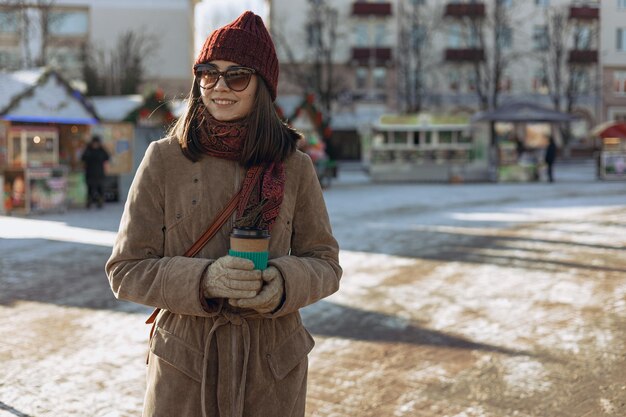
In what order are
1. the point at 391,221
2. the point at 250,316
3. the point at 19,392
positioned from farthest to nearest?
the point at 391,221, the point at 19,392, the point at 250,316

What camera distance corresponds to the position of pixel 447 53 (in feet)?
166

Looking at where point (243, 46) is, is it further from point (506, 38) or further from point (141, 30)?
point (506, 38)

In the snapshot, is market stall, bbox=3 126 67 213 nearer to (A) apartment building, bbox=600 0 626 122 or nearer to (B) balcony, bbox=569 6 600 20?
(B) balcony, bbox=569 6 600 20

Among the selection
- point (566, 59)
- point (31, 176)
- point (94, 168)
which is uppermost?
point (566, 59)

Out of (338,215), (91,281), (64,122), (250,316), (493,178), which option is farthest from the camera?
(493,178)

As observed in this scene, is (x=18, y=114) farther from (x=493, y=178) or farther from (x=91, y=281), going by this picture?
(x=493, y=178)

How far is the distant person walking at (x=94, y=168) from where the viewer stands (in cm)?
1714

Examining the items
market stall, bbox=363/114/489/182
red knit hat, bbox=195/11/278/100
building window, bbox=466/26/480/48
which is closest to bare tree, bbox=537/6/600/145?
building window, bbox=466/26/480/48

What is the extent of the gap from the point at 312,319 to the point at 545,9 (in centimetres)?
4862

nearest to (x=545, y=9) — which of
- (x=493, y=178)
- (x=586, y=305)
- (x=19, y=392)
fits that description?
(x=493, y=178)

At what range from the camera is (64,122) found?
55.9 ft

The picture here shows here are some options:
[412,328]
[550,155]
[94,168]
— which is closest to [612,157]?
[550,155]

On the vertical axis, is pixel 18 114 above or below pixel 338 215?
above

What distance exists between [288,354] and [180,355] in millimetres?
303
